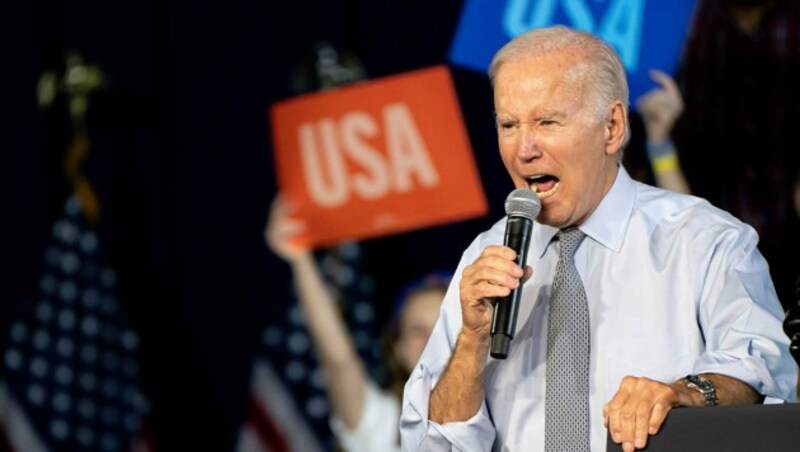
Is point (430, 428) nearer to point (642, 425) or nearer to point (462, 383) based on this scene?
point (462, 383)

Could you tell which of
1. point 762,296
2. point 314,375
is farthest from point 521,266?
point 314,375

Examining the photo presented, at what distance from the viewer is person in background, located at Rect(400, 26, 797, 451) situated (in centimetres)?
176

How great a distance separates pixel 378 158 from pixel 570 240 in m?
1.60

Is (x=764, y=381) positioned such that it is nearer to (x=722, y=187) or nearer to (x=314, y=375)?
(x=722, y=187)

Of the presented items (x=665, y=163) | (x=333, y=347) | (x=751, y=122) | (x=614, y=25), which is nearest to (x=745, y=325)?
(x=614, y=25)

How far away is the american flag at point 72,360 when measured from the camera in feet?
14.1

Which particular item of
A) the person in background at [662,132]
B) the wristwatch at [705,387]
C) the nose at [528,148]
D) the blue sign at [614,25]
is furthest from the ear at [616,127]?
the person in background at [662,132]

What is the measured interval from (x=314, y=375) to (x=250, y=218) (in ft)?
1.67

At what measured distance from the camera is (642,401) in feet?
5.17

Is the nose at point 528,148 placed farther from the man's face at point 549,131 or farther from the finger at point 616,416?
the finger at point 616,416

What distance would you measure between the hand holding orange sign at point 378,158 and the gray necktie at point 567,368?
144 centimetres

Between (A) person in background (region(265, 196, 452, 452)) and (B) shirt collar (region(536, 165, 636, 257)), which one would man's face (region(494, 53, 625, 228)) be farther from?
(A) person in background (region(265, 196, 452, 452))

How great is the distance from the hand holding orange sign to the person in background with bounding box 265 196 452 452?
5.5 inches

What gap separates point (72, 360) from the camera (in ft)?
14.4
